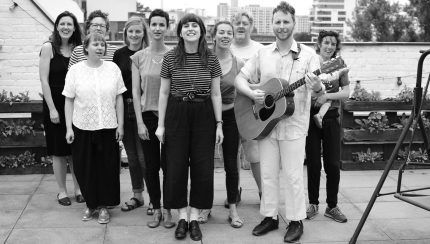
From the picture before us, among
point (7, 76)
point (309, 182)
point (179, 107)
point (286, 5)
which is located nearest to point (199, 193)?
point (179, 107)

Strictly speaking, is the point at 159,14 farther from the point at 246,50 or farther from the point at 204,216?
the point at 204,216

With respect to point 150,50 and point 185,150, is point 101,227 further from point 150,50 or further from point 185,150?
point 150,50

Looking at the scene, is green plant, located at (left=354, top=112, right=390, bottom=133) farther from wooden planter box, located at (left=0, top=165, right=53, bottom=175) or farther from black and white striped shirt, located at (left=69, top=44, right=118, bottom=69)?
wooden planter box, located at (left=0, top=165, right=53, bottom=175)

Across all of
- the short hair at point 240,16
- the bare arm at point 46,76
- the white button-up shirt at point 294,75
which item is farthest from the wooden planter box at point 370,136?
the bare arm at point 46,76

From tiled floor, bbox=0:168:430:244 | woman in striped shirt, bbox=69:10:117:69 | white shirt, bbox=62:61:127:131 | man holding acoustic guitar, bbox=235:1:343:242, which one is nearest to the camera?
man holding acoustic guitar, bbox=235:1:343:242

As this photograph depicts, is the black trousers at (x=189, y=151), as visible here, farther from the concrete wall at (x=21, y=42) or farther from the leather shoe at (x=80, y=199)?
the concrete wall at (x=21, y=42)

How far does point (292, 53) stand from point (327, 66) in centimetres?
41

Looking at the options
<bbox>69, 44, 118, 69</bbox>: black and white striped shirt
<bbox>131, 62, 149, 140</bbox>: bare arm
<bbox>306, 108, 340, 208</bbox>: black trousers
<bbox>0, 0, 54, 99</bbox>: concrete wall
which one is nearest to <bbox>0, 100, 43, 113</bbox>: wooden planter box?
<bbox>69, 44, 118, 69</bbox>: black and white striped shirt

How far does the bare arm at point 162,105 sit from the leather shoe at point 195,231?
0.71 metres

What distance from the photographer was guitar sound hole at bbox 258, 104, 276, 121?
4152mm

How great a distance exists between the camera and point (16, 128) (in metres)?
5.98

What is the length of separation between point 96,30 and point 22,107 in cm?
166

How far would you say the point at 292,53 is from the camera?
13.5ft

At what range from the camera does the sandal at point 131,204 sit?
4914mm
